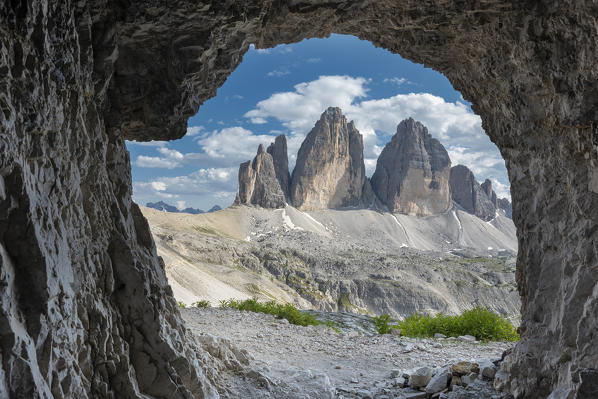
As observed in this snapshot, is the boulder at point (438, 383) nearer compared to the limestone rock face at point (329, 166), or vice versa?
the boulder at point (438, 383)

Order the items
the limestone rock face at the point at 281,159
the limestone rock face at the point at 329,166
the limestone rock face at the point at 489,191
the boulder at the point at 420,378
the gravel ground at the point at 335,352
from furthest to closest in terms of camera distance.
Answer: the limestone rock face at the point at 489,191, the limestone rock face at the point at 281,159, the limestone rock face at the point at 329,166, the gravel ground at the point at 335,352, the boulder at the point at 420,378

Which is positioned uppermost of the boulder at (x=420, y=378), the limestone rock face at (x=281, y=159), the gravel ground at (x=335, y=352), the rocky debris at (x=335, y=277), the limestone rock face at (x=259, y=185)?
the limestone rock face at (x=281, y=159)

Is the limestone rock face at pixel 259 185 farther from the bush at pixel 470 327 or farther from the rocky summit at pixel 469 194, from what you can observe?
the bush at pixel 470 327

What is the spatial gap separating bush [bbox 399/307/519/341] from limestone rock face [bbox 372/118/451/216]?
14859cm

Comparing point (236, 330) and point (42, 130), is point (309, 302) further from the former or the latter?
point (42, 130)

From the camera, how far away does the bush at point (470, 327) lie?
12742 mm

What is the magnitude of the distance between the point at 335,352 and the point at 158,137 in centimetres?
753

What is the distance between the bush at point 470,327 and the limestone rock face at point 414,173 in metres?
149

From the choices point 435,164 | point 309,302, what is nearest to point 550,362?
point 309,302

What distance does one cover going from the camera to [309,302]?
62.7 m

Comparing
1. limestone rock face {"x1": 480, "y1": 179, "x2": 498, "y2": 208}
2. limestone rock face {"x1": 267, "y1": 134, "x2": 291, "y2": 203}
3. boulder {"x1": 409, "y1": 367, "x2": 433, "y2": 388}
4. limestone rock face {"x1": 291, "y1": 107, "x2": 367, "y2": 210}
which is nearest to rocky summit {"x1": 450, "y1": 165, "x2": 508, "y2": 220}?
limestone rock face {"x1": 480, "y1": 179, "x2": 498, "y2": 208}

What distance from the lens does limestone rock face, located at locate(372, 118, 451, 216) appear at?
158 meters

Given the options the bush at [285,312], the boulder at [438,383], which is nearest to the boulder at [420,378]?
the boulder at [438,383]

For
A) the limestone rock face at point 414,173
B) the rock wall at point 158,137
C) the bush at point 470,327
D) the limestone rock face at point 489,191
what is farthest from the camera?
the limestone rock face at point 489,191
